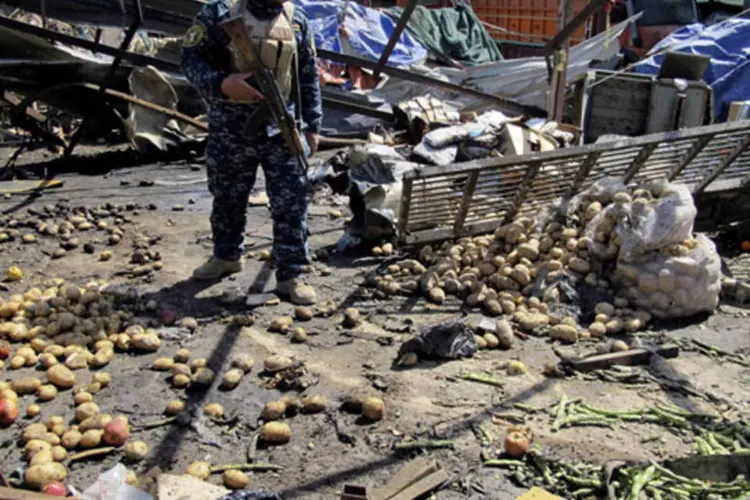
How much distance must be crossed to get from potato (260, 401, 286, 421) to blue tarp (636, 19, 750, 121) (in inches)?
378

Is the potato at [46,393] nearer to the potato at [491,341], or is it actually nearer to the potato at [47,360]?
the potato at [47,360]

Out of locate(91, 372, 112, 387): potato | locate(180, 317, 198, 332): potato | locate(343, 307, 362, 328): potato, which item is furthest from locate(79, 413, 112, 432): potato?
locate(343, 307, 362, 328): potato

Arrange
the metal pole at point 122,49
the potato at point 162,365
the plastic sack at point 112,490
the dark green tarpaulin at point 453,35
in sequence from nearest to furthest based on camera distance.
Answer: the plastic sack at point 112,490, the potato at point 162,365, the metal pole at point 122,49, the dark green tarpaulin at point 453,35

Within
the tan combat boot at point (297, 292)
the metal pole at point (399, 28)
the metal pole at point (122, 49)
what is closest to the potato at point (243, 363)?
→ the tan combat boot at point (297, 292)

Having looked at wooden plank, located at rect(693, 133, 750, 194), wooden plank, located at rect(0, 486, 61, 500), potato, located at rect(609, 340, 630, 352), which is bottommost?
potato, located at rect(609, 340, 630, 352)

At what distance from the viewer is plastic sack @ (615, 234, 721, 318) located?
176 inches

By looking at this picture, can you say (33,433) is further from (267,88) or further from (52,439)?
(267,88)

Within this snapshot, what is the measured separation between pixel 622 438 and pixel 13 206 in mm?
6190

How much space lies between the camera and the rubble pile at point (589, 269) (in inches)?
176

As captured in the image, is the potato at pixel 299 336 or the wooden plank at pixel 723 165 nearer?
the potato at pixel 299 336

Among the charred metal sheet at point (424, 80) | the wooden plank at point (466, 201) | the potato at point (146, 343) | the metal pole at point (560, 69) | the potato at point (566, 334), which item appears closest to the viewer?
the potato at point (146, 343)

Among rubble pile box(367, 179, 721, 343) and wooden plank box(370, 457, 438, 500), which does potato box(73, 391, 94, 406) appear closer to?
wooden plank box(370, 457, 438, 500)

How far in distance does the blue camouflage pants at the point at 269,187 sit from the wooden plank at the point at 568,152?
2.70ft

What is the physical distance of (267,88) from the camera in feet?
13.2
